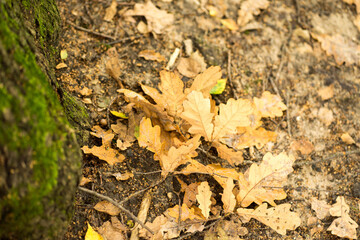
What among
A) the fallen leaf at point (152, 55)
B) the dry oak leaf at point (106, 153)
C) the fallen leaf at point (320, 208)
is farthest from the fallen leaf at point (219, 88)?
the fallen leaf at point (320, 208)

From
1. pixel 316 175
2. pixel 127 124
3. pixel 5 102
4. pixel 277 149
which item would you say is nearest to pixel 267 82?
pixel 277 149

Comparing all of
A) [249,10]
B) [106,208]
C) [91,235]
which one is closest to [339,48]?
[249,10]

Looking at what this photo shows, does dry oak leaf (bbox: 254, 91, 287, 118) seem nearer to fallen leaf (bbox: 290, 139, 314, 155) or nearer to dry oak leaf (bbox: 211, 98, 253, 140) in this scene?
fallen leaf (bbox: 290, 139, 314, 155)

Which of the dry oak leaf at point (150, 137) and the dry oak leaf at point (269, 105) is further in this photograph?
the dry oak leaf at point (269, 105)

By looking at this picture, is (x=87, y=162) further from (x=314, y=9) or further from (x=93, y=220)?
(x=314, y=9)

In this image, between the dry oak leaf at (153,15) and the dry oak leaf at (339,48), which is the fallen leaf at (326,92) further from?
the dry oak leaf at (153,15)

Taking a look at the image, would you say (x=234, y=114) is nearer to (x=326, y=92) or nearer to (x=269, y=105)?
(x=269, y=105)
